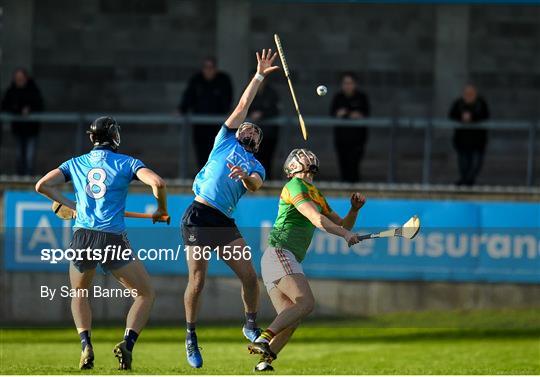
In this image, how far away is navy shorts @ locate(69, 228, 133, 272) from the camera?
A: 49.5ft

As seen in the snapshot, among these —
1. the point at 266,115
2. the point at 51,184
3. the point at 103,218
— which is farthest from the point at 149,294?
the point at 266,115

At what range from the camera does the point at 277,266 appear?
49.6ft

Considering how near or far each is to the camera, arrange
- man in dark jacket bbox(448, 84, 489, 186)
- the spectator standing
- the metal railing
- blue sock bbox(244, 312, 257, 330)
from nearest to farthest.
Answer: blue sock bbox(244, 312, 257, 330), the metal railing, the spectator standing, man in dark jacket bbox(448, 84, 489, 186)


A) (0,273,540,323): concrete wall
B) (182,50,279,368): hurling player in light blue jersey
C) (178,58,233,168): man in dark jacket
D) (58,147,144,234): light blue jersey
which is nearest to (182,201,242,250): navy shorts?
(182,50,279,368): hurling player in light blue jersey

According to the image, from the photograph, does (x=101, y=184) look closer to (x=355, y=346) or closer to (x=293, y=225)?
(x=293, y=225)

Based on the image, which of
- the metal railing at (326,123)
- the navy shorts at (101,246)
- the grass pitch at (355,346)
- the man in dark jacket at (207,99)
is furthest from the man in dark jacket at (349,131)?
the navy shorts at (101,246)

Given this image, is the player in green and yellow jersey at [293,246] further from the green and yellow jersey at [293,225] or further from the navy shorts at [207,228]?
the navy shorts at [207,228]

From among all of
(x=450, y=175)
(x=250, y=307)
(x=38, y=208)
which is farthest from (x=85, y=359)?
(x=450, y=175)

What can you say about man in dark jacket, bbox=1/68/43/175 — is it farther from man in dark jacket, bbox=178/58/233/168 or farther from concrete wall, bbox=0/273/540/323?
man in dark jacket, bbox=178/58/233/168

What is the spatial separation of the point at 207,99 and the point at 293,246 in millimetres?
7616

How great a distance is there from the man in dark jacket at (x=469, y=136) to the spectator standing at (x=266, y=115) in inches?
91.8

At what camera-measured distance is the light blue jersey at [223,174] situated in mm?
15422

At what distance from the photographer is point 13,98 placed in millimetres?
22594

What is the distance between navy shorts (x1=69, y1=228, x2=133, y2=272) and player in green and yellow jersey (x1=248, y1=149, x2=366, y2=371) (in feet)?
4.07
